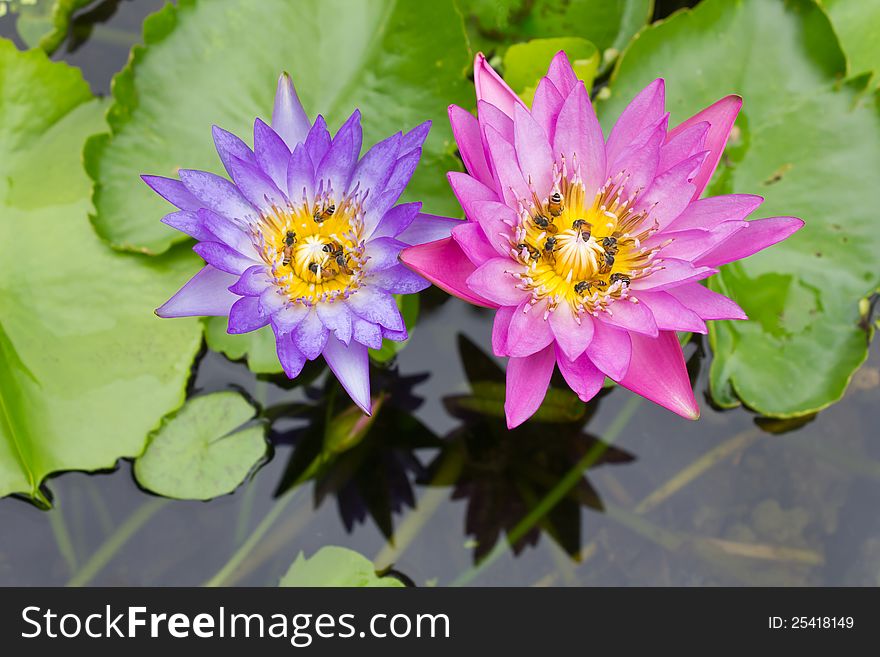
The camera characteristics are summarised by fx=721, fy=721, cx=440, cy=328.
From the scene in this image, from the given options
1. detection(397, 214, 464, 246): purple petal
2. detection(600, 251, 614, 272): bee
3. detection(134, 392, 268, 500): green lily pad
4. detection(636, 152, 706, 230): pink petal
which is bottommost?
detection(134, 392, 268, 500): green lily pad

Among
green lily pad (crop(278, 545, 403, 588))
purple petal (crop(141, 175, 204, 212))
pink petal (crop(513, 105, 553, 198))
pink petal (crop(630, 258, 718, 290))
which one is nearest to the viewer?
pink petal (crop(630, 258, 718, 290))

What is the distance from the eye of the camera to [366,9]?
2312 millimetres

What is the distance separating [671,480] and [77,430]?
2094 mm

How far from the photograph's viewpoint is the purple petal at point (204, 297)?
1891mm

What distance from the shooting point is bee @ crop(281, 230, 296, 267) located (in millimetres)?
1869

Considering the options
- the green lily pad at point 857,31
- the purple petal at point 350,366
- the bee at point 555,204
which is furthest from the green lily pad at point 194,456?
the green lily pad at point 857,31

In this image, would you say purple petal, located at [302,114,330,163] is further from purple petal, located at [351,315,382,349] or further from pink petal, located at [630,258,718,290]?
pink petal, located at [630,258,718,290]

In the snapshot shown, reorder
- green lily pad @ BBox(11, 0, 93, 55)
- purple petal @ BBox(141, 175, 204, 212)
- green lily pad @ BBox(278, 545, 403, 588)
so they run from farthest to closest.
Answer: green lily pad @ BBox(11, 0, 93, 55), green lily pad @ BBox(278, 545, 403, 588), purple petal @ BBox(141, 175, 204, 212)

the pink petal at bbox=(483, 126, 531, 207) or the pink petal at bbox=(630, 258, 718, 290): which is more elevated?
the pink petal at bbox=(483, 126, 531, 207)

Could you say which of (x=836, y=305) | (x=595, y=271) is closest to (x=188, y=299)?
(x=595, y=271)

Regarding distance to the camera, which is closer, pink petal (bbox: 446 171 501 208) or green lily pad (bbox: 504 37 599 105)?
pink petal (bbox: 446 171 501 208)

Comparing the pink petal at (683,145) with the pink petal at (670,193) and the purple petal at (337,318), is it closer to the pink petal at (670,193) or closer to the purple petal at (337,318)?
the pink petal at (670,193)

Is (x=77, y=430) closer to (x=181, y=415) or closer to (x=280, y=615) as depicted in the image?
(x=181, y=415)

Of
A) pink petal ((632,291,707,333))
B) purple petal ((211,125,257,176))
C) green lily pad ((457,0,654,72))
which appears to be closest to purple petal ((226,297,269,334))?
purple petal ((211,125,257,176))
